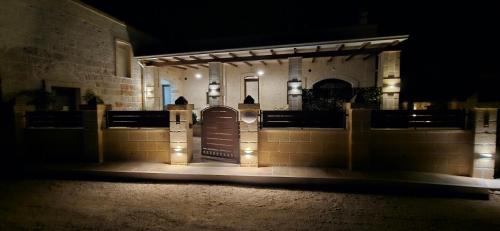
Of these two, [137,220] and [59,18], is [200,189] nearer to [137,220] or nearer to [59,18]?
[137,220]

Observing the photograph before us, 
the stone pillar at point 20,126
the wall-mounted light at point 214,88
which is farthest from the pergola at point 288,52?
the stone pillar at point 20,126

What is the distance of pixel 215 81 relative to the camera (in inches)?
423

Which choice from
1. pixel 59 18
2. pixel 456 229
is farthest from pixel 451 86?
pixel 59 18

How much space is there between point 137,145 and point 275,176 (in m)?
4.06

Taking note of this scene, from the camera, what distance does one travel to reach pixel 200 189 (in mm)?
4719

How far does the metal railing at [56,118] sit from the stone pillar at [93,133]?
1.32ft

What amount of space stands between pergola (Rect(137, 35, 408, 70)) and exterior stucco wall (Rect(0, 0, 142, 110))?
179cm

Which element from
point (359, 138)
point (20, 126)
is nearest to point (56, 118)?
point (20, 126)

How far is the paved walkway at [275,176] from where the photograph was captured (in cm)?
450

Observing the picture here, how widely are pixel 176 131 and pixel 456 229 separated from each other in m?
Answer: 5.91

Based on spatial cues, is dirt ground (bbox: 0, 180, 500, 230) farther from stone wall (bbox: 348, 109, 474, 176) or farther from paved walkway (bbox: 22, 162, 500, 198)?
stone wall (bbox: 348, 109, 474, 176)

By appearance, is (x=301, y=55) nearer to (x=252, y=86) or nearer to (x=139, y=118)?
(x=252, y=86)

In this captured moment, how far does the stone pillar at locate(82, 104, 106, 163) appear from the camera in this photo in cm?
604

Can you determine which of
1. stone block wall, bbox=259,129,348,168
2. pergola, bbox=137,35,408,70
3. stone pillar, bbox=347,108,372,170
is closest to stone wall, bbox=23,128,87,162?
stone block wall, bbox=259,129,348,168
